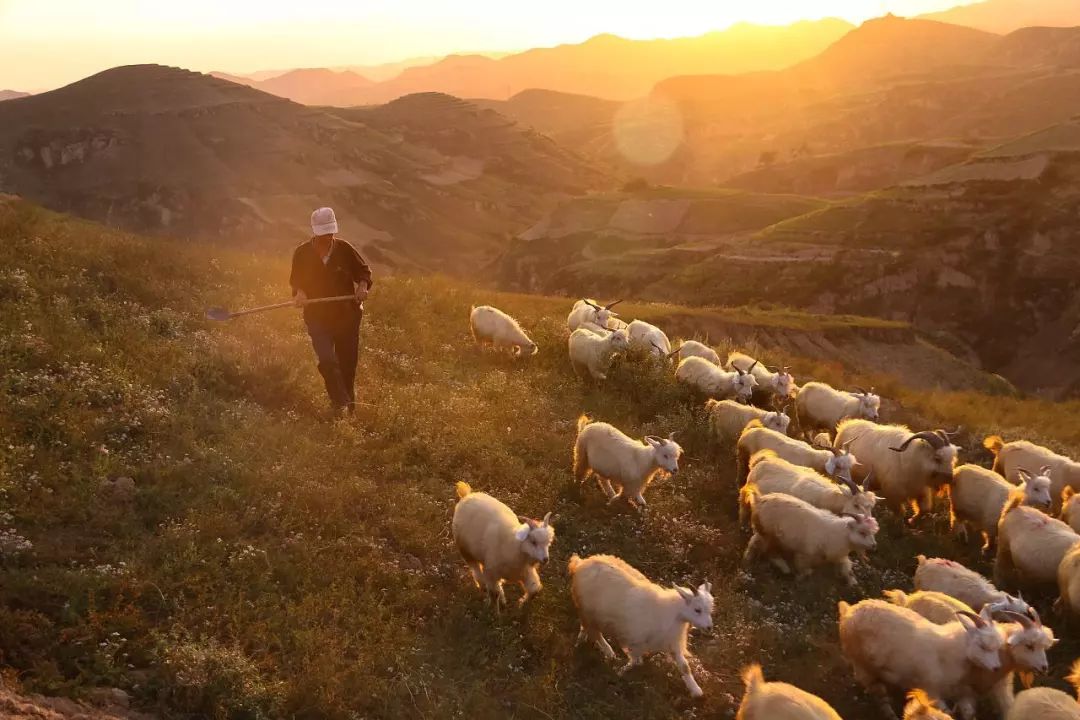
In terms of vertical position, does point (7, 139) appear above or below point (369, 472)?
above

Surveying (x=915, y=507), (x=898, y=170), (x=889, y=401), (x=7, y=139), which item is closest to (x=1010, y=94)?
(x=898, y=170)

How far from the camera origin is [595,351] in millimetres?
15875

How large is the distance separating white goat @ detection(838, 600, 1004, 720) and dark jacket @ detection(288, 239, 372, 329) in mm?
8081

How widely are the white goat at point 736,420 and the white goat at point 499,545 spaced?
635cm

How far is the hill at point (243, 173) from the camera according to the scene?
85.3 metres

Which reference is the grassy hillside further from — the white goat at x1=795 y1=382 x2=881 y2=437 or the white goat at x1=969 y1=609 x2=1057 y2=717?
the white goat at x1=795 y1=382 x2=881 y2=437

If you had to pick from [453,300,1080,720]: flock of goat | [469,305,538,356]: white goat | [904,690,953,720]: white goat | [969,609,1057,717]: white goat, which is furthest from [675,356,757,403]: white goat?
[904,690,953,720]: white goat

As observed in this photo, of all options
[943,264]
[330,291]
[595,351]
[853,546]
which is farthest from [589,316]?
[943,264]

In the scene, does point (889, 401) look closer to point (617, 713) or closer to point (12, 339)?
point (617, 713)

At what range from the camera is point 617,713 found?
22.6ft

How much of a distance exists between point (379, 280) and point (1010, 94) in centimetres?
16006

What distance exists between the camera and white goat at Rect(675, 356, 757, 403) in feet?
49.1

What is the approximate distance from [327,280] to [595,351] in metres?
6.88

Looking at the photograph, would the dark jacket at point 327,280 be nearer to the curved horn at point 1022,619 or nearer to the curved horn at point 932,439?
the curved horn at point 932,439
